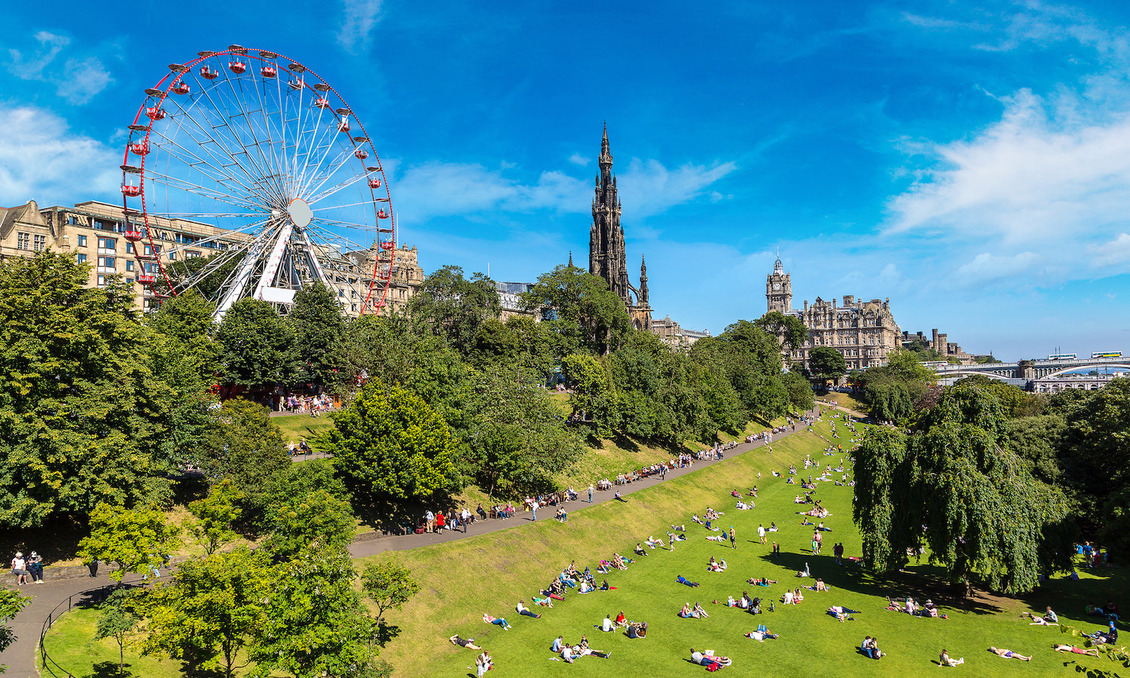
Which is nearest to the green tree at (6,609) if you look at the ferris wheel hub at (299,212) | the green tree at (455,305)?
the ferris wheel hub at (299,212)

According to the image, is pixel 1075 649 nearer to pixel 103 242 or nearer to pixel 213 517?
pixel 213 517

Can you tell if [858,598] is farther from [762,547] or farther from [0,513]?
[0,513]

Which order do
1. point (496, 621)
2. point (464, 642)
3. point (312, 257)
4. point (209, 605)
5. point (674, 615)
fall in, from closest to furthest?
point (209, 605), point (464, 642), point (496, 621), point (674, 615), point (312, 257)

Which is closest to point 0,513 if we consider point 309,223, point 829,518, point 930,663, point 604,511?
point 604,511

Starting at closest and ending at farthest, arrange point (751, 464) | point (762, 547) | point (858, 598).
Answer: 1. point (858, 598)
2. point (762, 547)
3. point (751, 464)

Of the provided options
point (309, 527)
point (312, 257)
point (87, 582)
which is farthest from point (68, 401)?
point (312, 257)

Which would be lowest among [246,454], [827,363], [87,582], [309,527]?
[87,582]

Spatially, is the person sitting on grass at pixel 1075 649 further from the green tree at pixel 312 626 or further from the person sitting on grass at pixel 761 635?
the green tree at pixel 312 626
